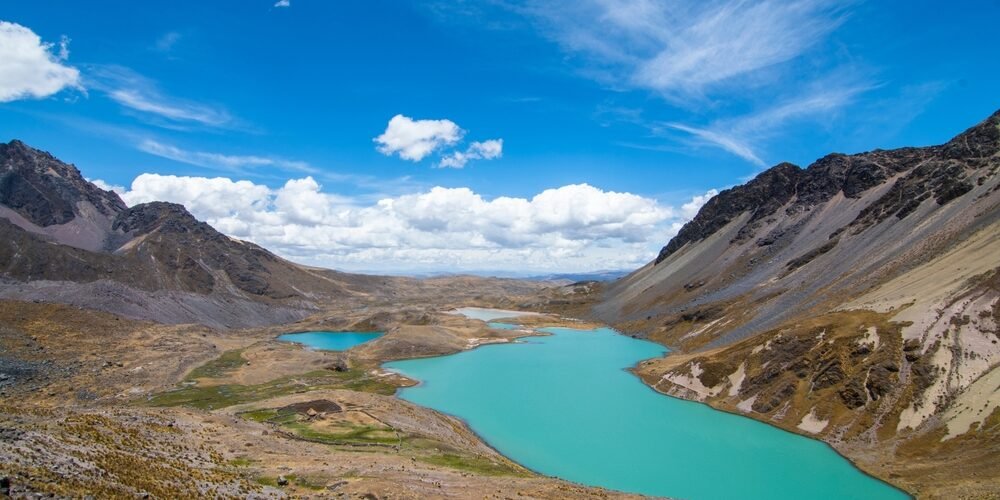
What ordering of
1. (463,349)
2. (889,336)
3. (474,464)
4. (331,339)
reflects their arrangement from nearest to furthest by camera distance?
(474,464)
(889,336)
(463,349)
(331,339)

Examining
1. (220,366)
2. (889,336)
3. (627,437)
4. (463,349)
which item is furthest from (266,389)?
(889,336)

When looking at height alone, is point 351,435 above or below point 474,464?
above

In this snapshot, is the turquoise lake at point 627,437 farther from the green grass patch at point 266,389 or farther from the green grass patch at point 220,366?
the green grass patch at point 220,366

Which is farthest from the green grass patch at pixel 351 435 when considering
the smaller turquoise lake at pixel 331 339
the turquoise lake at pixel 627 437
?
the smaller turquoise lake at pixel 331 339

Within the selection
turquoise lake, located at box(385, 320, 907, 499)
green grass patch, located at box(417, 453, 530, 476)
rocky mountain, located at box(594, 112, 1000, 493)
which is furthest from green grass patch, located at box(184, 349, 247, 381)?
rocky mountain, located at box(594, 112, 1000, 493)

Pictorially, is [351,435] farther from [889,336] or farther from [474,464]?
[889,336]
